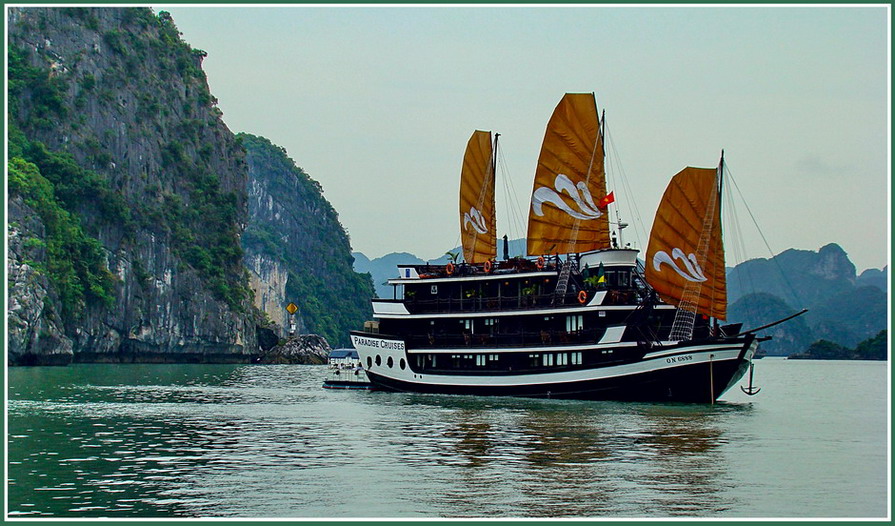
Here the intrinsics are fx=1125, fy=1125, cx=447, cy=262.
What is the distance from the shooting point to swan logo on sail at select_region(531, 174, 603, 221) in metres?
44.7

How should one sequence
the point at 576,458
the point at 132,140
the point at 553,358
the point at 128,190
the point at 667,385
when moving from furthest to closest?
the point at 132,140, the point at 128,190, the point at 553,358, the point at 667,385, the point at 576,458

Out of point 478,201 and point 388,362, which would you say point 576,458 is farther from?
point 478,201

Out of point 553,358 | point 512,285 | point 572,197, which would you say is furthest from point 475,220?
point 553,358

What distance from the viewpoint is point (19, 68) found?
297 ft

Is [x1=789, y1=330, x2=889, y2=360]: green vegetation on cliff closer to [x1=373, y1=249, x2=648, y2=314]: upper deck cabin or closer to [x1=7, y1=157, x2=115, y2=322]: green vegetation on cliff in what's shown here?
[x1=7, y1=157, x2=115, y2=322]: green vegetation on cliff

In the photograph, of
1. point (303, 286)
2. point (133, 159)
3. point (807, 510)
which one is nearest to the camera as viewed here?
point (807, 510)

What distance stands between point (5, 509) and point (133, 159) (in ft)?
285

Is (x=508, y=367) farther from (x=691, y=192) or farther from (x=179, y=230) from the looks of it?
(x=179, y=230)

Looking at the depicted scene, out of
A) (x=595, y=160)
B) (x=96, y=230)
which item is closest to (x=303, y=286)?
(x=96, y=230)

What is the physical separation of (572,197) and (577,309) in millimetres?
7390

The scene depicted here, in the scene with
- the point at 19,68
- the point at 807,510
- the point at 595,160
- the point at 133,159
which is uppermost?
the point at 19,68

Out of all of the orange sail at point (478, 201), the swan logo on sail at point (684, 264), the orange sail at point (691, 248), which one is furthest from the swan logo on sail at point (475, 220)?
the swan logo on sail at point (684, 264)

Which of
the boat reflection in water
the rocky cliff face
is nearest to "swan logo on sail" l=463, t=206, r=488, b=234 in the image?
the boat reflection in water

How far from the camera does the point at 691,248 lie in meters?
39.7
